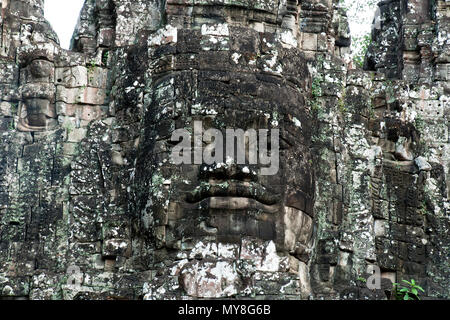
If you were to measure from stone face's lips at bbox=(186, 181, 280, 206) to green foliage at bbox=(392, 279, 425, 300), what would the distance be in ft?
8.38

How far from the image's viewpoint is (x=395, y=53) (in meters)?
24.5

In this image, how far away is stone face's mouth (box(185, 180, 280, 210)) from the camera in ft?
66.9

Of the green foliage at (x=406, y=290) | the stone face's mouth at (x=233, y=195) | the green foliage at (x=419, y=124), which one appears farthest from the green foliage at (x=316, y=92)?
the green foliage at (x=406, y=290)

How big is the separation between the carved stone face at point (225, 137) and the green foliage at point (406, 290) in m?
1.69

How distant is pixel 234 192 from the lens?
20469mm

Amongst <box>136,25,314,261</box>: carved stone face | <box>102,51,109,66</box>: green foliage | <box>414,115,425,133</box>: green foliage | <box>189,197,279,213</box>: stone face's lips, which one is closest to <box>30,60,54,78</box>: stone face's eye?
<box>102,51,109,66</box>: green foliage

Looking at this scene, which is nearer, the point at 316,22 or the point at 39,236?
the point at 39,236

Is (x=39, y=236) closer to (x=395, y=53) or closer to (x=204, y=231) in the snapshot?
(x=204, y=231)

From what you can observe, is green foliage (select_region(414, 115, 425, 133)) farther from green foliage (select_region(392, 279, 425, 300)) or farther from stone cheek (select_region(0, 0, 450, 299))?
green foliage (select_region(392, 279, 425, 300))

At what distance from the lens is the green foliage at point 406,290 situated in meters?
21.7

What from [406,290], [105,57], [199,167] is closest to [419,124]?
[406,290]

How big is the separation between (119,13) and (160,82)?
1632mm

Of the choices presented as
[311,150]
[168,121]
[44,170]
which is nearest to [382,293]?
[311,150]

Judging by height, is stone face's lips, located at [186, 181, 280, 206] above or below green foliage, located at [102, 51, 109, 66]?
below
